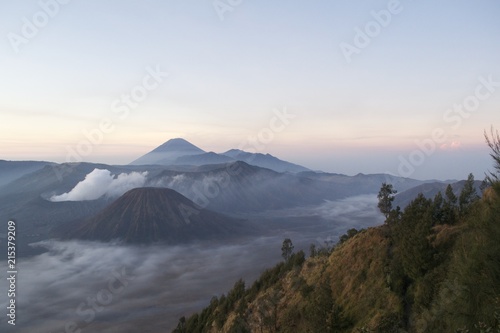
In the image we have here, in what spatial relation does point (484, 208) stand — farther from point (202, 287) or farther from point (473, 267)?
point (202, 287)

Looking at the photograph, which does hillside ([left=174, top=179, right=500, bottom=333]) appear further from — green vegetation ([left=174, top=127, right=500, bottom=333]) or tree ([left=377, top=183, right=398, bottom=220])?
tree ([left=377, top=183, right=398, bottom=220])

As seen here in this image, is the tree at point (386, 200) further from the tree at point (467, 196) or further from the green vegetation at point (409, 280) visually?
the tree at point (467, 196)

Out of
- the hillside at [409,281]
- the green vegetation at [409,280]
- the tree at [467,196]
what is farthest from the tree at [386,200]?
the tree at [467,196]

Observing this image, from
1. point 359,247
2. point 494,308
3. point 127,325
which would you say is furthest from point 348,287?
point 127,325

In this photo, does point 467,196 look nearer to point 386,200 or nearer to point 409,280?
point 386,200

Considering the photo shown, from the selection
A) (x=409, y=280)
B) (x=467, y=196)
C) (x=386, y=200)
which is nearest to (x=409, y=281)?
(x=409, y=280)

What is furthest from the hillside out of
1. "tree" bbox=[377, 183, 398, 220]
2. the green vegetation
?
"tree" bbox=[377, 183, 398, 220]
